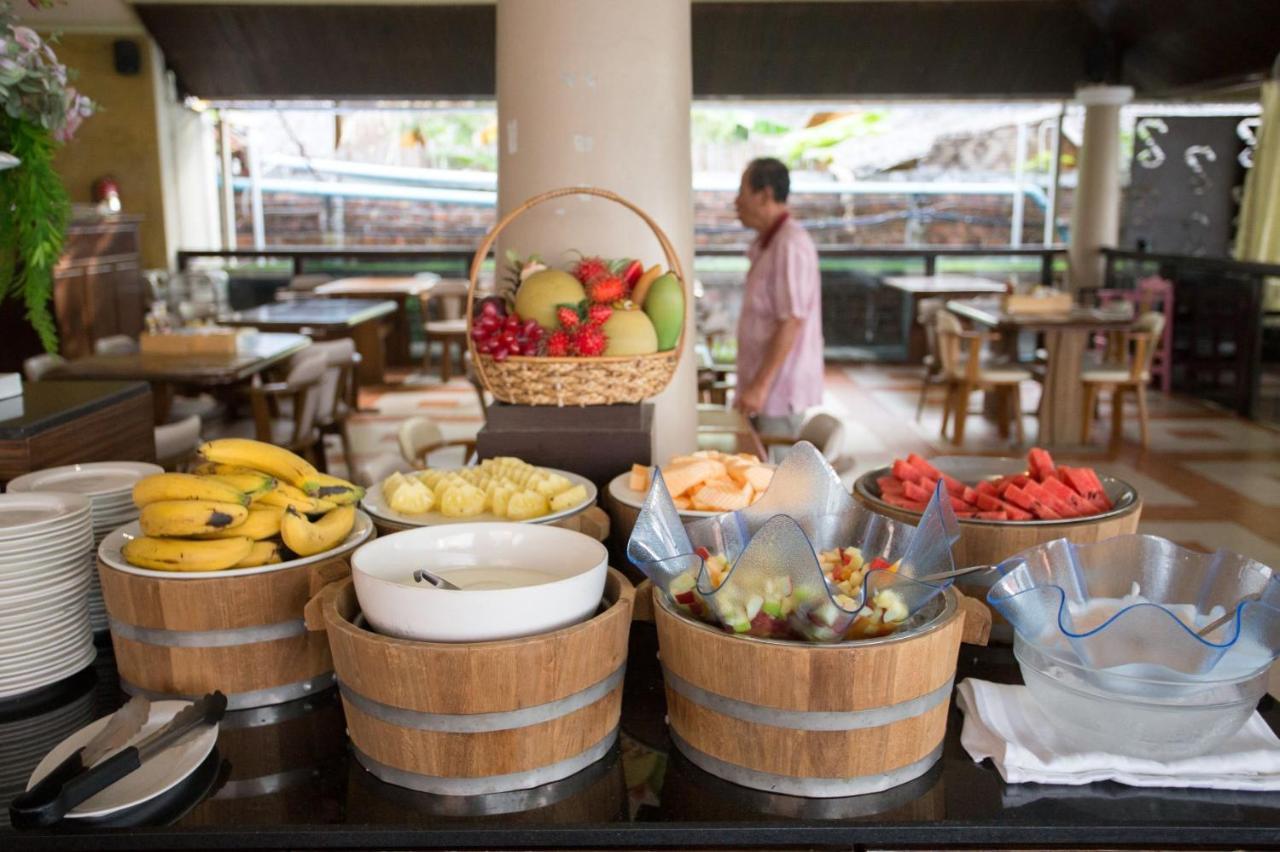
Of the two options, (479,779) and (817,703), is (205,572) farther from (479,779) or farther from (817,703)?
(817,703)

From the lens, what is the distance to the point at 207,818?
1.26 m

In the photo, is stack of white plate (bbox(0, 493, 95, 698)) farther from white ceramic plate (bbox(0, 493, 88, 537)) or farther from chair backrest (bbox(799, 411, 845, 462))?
chair backrest (bbox(799, 411, 845, 462))

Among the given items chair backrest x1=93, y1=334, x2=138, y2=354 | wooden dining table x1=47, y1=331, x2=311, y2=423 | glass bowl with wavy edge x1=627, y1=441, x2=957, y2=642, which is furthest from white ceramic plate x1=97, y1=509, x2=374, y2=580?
chair backrest x1=93, y1=334, x2=138, y2=354

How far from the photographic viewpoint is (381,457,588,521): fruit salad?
177 centimetres

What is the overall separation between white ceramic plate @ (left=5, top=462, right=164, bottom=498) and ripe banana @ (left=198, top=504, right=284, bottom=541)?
44 cm

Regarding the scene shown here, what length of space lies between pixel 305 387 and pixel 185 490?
406 cm

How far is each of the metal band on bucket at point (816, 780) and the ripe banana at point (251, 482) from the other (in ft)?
2.23

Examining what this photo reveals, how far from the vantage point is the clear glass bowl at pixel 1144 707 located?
1295mm

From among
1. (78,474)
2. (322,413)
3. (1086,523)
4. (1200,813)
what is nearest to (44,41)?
(78,474)

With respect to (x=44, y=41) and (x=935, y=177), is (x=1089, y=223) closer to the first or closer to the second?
(x=935, y=177)

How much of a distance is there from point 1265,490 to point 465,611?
19.5 ft

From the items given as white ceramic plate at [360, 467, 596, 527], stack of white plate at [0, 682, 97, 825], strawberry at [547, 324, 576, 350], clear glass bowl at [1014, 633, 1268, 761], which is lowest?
stack of white plate at [0, 682, 97, 825]

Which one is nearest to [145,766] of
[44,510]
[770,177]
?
[44,510]

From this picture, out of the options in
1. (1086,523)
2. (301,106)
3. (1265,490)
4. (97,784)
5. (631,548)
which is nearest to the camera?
(97,784)
